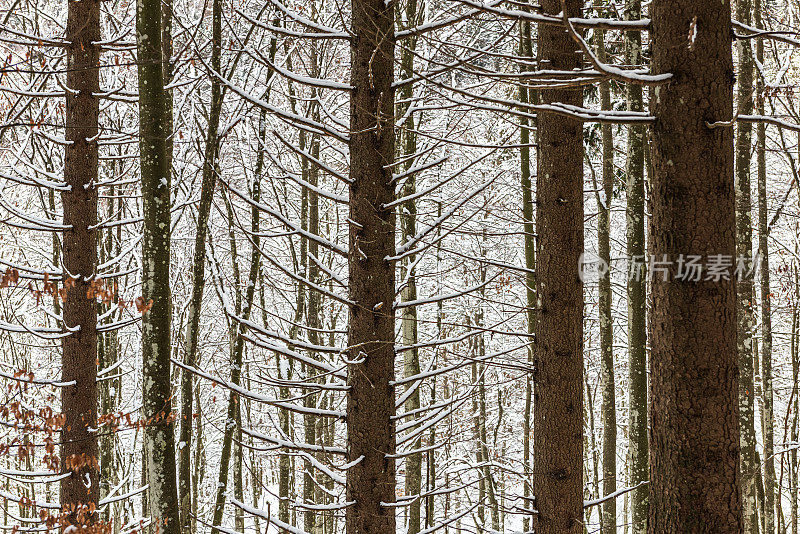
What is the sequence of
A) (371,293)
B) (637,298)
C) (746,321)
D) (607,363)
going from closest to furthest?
1. (371,293)
2. (637,298)
3. (746,321)
4. (607,363)

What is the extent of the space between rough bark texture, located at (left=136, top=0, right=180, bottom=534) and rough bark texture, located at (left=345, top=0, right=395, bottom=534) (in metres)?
1.49

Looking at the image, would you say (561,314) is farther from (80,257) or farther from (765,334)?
(765,334)

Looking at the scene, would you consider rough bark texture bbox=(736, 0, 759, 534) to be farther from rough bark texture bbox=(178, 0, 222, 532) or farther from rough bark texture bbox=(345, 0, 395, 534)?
rough bark texture bbox=(178, 0, 222, 532)

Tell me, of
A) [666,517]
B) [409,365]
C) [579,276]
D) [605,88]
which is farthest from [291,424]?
[666,517]

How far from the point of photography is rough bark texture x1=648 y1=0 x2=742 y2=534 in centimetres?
296

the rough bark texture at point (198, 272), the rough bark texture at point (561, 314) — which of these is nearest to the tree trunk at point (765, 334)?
the rough bark texture at point (561, 314)

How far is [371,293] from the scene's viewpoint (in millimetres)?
4941

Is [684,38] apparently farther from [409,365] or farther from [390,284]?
[409,365]

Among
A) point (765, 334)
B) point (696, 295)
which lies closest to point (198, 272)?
point (696, 295)

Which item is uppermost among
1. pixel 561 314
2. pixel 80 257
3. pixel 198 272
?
pixel 80 257

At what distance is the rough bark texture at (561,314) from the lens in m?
5.03

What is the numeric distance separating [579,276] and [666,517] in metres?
2.22

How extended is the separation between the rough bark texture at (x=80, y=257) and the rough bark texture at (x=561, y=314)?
450 cm

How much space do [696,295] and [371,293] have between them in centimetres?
250
